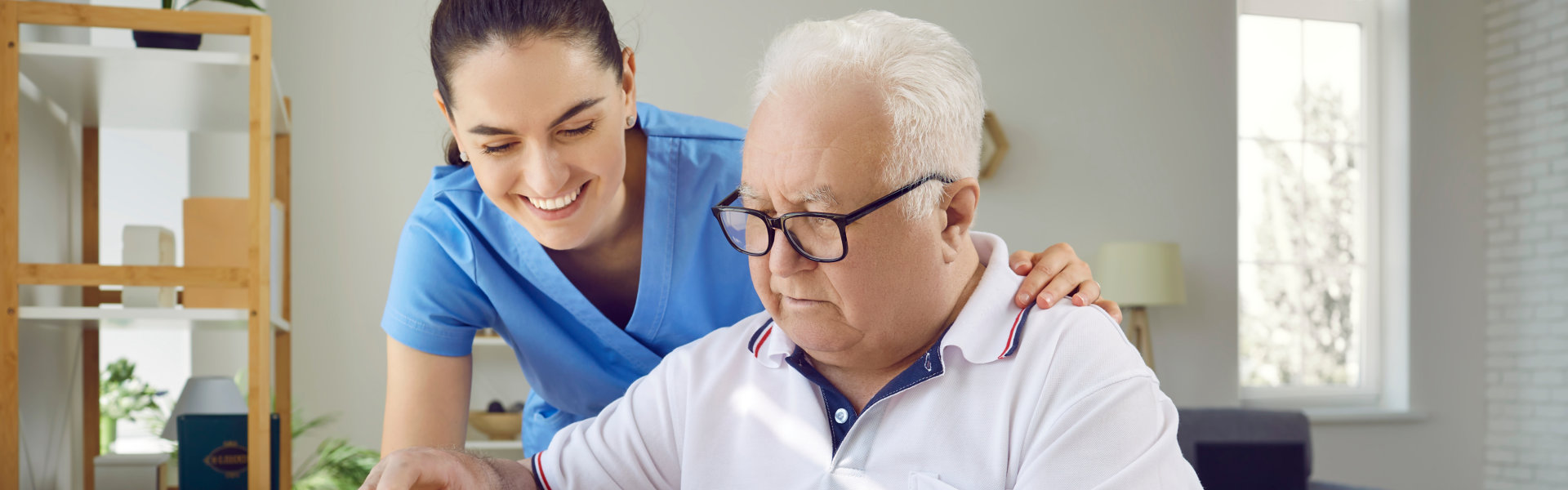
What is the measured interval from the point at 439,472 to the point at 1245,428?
3.62 meters

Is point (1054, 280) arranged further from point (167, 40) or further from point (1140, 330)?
point (1140, 330)

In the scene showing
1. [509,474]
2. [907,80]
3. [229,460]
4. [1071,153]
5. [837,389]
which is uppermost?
[1071,153]

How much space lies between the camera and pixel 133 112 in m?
2.60

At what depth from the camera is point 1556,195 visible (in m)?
5.42

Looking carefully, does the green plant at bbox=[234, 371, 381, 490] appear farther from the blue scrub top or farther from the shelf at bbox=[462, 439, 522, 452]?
the blue scrub top

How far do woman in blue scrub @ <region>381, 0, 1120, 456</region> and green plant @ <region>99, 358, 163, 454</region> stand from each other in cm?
178

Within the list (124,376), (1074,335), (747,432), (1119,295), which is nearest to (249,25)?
(124,376)

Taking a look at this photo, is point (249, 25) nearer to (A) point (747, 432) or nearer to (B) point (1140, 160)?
(A) point (747, 432)

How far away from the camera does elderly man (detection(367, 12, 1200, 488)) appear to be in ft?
3.55

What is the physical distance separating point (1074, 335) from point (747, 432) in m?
0.43

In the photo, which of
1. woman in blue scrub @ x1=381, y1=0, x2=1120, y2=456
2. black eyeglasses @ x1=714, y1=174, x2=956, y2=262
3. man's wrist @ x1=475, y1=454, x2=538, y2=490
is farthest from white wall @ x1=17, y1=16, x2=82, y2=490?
black eyeglasses @ x1=714, y1=174, x2=956, y2=262

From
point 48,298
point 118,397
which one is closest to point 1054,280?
point 48,298

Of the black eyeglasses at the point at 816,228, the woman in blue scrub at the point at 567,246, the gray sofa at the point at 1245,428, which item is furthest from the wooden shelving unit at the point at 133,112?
the gray sofa at the point at 1245,428

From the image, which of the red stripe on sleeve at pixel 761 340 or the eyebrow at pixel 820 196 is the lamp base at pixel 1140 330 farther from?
the eyebrow at pixel 820 196
